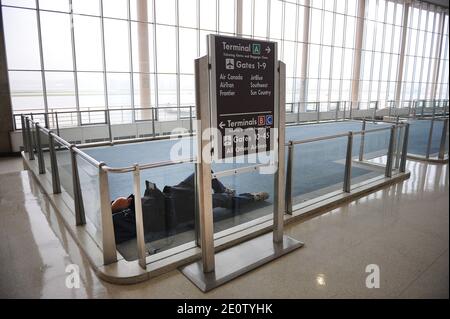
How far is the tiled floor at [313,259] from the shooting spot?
7.68ft

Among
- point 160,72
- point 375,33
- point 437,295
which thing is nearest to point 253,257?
point 437,295

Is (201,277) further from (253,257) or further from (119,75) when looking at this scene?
(119,75)

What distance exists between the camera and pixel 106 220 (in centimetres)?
254

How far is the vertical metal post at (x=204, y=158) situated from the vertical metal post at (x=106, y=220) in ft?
2.33

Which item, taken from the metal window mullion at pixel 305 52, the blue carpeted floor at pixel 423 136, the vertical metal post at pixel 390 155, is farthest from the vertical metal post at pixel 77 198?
the metal window mullion at pixel 305 52

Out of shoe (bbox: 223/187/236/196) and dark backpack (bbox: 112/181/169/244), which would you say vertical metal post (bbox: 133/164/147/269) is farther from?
shoe (bbox: 223/187/236/196)

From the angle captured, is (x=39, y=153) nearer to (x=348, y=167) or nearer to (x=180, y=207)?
(x=180, y=207)

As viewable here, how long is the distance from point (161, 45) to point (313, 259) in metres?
10.3

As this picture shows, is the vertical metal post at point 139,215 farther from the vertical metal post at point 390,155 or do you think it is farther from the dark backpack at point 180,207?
the vertical metal post at point 390,155

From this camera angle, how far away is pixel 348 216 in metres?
3.74

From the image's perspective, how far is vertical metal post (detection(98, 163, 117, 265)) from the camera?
95.7 inches

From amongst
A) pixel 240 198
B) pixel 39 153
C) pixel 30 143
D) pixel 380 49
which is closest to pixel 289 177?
pixel 240 198

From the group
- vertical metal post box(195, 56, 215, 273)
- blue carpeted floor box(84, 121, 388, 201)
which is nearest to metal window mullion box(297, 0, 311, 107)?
blue carpeted floor box(84, 121, 388, 201)
